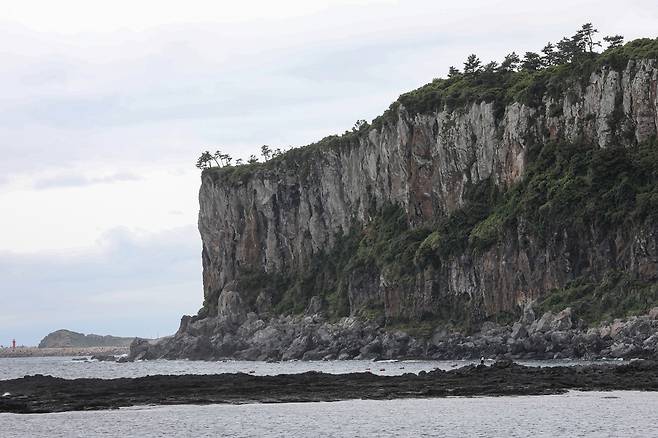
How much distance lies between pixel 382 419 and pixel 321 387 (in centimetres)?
1847

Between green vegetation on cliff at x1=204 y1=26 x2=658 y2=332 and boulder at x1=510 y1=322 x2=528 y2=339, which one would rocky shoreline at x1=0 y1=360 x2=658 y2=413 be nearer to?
boulder at x1=510 y1=322 x2=528 y2=339

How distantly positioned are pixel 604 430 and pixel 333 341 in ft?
301

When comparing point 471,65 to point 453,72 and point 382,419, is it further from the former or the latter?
point 382,419

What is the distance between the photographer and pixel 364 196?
17438 cm

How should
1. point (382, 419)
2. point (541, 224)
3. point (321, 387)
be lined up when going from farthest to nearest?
point (541, 224) < point (321, 387) < point (382, 419)

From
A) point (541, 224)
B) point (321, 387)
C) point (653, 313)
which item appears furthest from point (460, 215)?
point (321, 387)

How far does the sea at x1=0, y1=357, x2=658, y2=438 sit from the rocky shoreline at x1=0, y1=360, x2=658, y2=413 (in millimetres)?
2391

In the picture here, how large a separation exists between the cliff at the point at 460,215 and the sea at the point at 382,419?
151 feet

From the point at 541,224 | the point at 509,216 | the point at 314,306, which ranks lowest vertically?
the point at 314,306

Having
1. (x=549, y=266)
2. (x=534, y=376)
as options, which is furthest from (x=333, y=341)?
(x=534, y=376)

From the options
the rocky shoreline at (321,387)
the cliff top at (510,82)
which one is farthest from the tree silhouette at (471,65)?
the rocky shoreline at (321,387)

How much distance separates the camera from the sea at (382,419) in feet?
184

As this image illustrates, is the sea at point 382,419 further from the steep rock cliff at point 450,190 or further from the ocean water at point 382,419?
the steep rock cliff at point 450,190

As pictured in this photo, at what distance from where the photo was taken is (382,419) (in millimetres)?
62875
